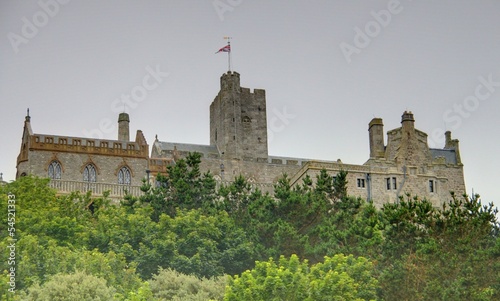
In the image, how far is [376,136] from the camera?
7894cm

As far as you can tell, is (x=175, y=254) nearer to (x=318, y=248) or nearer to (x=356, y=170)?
(x=318, y=248)

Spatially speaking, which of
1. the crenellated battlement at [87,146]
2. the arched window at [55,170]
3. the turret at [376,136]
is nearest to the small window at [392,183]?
the turret at [376,136]

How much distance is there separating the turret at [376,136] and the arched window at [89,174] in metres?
22.8

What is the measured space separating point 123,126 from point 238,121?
13.6m

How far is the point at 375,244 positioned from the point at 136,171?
2772 cm

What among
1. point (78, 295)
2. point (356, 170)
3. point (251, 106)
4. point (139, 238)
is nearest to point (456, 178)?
point (356, 170)

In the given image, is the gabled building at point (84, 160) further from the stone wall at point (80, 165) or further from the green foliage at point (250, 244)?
the green foliage at point (250, 244)

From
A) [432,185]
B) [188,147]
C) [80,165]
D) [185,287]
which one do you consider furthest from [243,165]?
[185,287]

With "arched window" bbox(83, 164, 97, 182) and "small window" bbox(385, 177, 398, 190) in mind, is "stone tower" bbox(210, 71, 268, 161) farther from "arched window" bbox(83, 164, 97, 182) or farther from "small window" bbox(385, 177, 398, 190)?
"arched window" bbox(83, 164, 97, 182)

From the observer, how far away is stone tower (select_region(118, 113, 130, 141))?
274 ft

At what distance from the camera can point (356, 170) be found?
7100 cm

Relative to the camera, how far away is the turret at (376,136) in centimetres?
7812

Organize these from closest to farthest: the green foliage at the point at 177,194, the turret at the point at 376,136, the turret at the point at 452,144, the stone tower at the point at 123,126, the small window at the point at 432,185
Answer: the green foliage at the point at 177,194 < the small window at the point at 432,185 < the turret at the point at 376,136 < the turret at the point at 452,144 < the stone tower at the point at 123,126

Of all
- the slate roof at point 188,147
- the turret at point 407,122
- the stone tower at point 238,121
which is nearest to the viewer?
the turret at point 407,122
